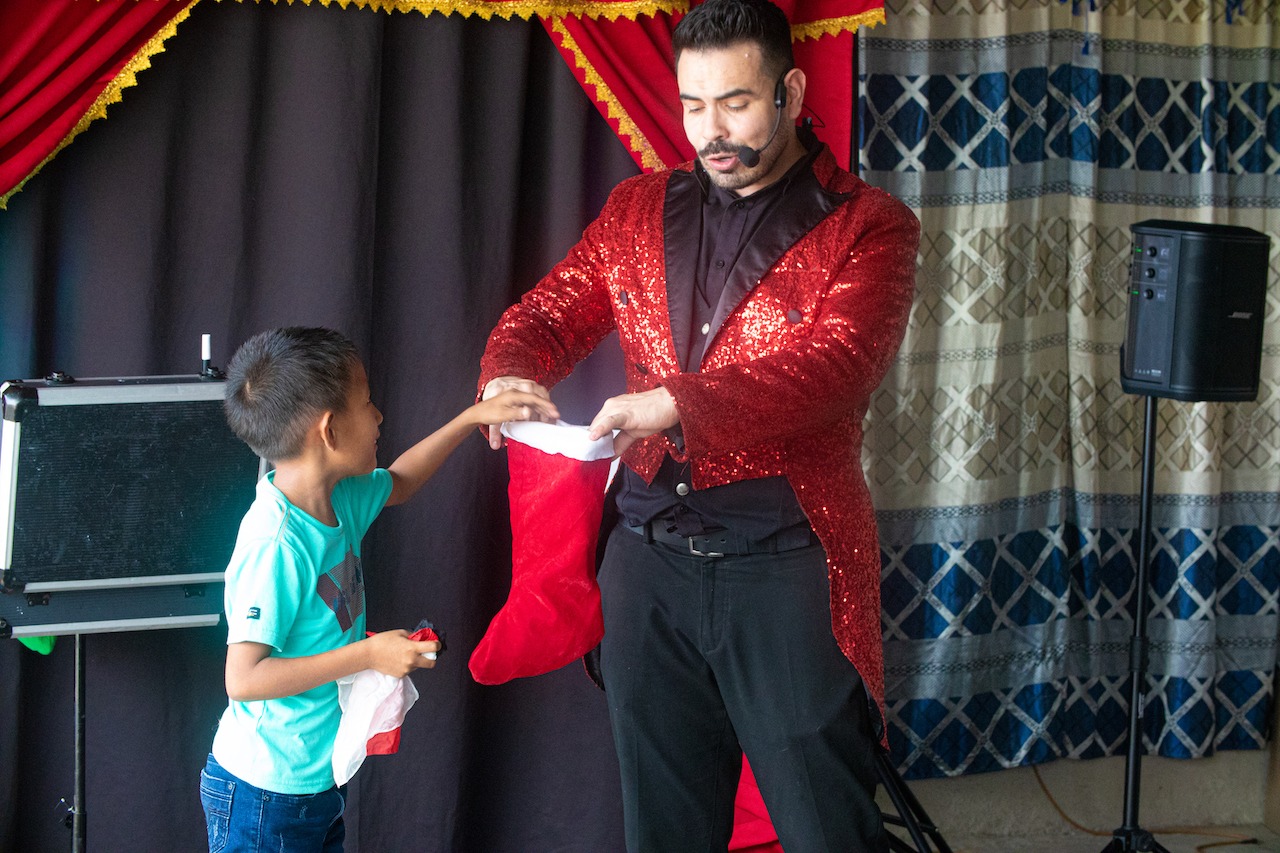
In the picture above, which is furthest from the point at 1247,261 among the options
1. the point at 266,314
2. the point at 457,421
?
the point at 266,314

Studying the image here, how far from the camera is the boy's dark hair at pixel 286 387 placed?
171 centimetres

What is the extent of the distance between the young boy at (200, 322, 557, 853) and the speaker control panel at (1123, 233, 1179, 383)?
143 centimetres

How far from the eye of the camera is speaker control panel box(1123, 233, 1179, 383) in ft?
8.07

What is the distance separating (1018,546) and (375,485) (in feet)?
5.85

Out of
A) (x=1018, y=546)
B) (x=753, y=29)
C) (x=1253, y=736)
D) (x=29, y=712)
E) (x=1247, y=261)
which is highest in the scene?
(x=753, y=29)

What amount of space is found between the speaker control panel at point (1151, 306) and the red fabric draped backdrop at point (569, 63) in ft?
2.23

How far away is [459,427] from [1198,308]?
161 centimetres

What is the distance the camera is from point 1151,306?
98.0 inches

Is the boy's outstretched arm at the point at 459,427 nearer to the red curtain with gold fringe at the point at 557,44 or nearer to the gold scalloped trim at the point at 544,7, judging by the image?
the red curtain with gold fringe at the point at 557,44

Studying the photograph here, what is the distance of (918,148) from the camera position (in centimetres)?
281

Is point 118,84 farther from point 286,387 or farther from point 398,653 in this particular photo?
point 398,653

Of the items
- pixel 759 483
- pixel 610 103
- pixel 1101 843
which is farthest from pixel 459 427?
pixel 1101 843

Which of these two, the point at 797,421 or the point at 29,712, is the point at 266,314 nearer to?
the point at 29,712

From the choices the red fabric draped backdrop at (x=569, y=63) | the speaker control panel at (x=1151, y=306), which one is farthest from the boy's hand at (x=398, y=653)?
the speaker control panel at (x=1151, y=306)
